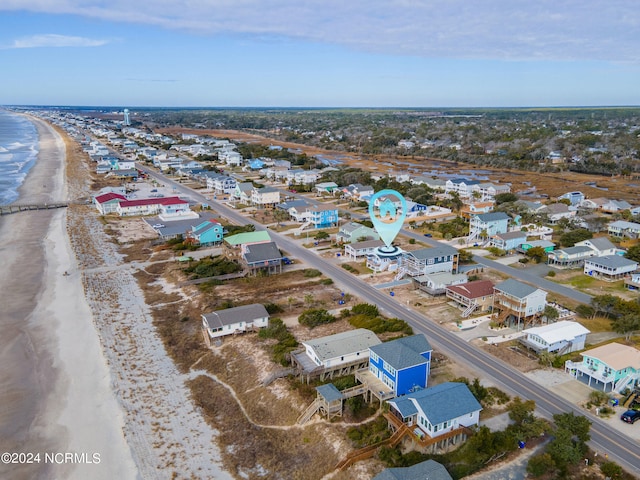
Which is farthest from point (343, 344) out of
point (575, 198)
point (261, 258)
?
point (575, 198)

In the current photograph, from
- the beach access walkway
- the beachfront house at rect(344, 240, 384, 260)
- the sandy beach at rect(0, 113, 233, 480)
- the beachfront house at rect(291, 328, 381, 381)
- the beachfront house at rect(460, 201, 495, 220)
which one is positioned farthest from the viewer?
the beach access walkway

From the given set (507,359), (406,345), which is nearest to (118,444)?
(406,345)

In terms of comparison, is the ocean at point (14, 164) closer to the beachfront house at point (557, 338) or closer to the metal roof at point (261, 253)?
the metal roof at point (261, 253)

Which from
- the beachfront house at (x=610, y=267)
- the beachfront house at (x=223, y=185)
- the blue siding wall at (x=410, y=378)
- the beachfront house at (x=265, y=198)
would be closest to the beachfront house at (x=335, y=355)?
the blue siding wall at (x=410, y=378)

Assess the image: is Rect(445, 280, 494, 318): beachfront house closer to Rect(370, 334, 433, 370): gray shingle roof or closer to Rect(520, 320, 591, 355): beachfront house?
Rect(520, 320, 591, 355): beachfront house

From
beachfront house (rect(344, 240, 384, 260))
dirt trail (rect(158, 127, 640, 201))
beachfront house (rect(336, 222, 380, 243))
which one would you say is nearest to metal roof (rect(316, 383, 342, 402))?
beachfront house (rect(344, 240, 384, 260))

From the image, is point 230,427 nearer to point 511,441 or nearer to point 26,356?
point 511,441
